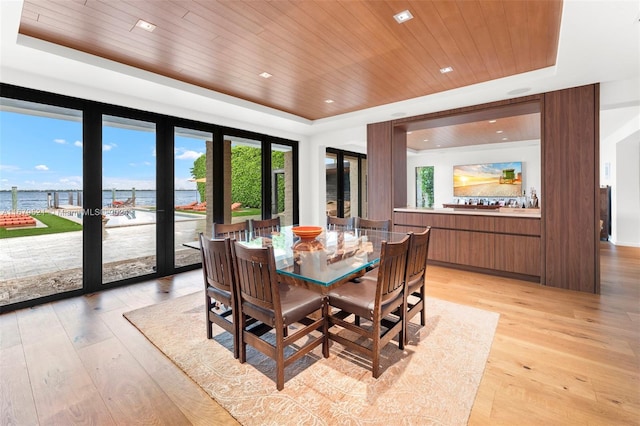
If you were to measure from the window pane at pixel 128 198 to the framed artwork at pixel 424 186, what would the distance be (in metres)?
8.52

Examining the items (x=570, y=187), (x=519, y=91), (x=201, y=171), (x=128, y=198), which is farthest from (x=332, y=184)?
(x=570, y=187)

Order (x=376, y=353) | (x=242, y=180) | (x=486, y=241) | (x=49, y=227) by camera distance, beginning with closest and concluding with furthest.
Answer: (x=376, y=353) → (x=49, y=227) → (x=486, y=241) → (x=242, y=180)

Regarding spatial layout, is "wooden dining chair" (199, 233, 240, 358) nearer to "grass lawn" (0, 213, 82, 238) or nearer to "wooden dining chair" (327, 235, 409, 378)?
"wooden dining chair" (327, 235, 409, 378)

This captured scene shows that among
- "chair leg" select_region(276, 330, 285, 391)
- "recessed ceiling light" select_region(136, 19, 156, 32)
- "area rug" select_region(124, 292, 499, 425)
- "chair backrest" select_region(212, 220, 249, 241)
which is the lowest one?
"area rug" select_region(124, 292, 499, 425)

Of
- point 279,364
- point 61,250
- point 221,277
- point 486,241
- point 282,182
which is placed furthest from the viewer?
point 282,182

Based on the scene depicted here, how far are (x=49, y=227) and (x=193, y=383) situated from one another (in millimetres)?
2997

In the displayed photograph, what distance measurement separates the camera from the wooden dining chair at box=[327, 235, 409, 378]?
6.45 ft

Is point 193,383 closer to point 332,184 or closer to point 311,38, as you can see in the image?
point 311,38

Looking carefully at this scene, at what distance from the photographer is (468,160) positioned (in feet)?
30.2

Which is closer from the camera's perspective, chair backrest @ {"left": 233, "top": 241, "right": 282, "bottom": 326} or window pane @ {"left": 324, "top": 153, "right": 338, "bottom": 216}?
chair backrest @ {"left": 233, "top": 241, "right": 282, "bottom": 326}

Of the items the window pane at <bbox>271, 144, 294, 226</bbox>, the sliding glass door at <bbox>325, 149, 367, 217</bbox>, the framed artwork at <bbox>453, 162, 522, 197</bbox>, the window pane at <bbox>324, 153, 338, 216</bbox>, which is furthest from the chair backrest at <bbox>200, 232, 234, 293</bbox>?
the framed artwork at <bbox>453, 162, 522, 197</bbox>

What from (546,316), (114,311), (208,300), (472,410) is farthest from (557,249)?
(114,311)

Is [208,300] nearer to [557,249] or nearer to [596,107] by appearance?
[557,249]

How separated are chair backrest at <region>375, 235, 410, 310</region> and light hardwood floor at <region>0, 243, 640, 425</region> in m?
0.79
